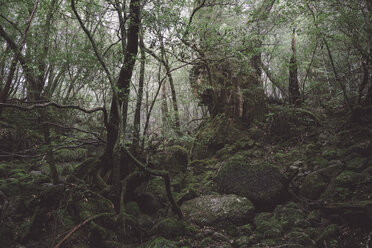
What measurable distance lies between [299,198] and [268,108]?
5822 millimetres

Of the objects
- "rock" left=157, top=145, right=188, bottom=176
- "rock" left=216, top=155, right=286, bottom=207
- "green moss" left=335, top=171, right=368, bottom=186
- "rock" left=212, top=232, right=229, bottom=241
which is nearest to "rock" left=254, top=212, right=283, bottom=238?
"rock" left=216, top=155, right=286, bottom=207

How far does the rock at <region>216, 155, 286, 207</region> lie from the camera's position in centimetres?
613

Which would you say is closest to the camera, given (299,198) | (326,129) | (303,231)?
(303,231)

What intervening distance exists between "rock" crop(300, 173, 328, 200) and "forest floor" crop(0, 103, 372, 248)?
0.9 inches

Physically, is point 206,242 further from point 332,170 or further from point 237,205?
point 332,170

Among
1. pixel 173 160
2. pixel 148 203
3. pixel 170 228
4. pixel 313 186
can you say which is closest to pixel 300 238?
pixel 313 186

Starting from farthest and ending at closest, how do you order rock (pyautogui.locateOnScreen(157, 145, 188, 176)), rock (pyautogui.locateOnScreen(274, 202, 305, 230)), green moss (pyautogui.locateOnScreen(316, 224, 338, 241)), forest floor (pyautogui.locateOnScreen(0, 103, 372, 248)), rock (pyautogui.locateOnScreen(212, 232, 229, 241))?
rock (pyautogui.locateOnScreen(157, 145, 188, 176)) < rock (pyautogui.locateOnScreen(212, 232, 229, 241)) < rock (pyautogui.locateOnScreen(274, 202, 305, 230)) < forest floor (pyautogui.locateOnScreen(0, 103, 372, 248)) < green moss (pyautogui.locateOnScreen(316, 224, 338, 241))

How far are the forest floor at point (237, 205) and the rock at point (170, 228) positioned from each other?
24 mm

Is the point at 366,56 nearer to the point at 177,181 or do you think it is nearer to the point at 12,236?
the point at 177,181

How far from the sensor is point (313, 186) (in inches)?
230

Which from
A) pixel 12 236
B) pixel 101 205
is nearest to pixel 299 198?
pixel 101 205

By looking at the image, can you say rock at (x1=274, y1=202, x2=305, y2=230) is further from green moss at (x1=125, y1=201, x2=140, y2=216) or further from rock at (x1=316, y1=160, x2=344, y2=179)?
green moss at (x1=125, y1=201, x2=140, y2=216)

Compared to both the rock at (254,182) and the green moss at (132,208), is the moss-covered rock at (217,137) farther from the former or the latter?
the green moss at (132,208)

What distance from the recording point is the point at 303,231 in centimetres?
468
